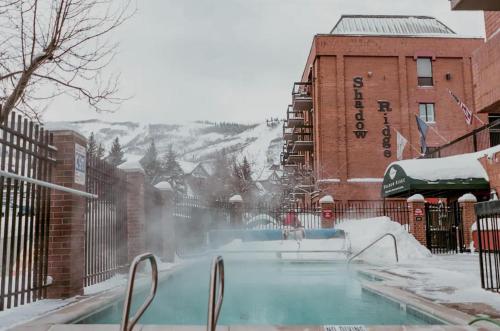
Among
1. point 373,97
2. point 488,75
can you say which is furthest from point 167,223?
point 373,97

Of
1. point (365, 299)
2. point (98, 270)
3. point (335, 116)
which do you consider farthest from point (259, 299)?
point (335, 116)

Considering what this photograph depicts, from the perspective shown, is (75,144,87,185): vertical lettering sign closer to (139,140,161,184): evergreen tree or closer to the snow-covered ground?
the snow-covered ground

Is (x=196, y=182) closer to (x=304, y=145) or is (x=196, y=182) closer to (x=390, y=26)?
(x=304, y=145)

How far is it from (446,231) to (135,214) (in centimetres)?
1298

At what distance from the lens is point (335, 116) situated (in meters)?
30.7

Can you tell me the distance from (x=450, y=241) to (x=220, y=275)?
53.5 feet

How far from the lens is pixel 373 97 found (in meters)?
31.1

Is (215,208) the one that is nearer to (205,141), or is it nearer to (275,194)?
(275,194)

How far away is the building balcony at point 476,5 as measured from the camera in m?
4.23

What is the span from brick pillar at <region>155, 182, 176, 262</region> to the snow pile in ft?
19.9

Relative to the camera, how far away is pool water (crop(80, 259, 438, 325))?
5.90 meters

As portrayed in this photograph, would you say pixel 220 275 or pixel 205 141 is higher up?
pixel 205 141

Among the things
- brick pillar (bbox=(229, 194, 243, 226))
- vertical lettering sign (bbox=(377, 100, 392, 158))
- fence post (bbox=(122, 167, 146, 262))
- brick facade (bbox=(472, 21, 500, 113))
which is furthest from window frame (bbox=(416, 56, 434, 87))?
brick facade (bbox=(472, 21, 500, 113))

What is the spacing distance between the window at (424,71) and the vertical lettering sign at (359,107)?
436cm
